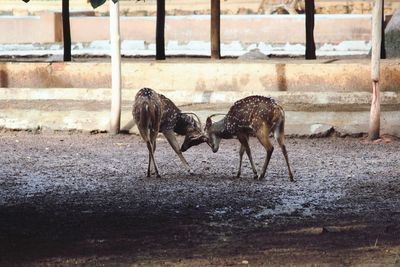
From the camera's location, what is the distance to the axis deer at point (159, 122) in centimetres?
1092

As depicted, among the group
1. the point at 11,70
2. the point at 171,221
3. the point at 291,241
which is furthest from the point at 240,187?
the point at 11,70

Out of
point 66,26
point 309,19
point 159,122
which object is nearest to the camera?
point 159,122

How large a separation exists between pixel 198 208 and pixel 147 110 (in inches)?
70.5

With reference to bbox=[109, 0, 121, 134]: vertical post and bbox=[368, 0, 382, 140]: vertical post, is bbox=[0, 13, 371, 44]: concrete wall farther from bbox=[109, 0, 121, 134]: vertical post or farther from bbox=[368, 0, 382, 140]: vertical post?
bbox=[109, 0, 121, 134]: vertical post

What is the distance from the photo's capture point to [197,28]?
2464cm

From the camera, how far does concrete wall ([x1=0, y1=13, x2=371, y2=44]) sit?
913 inches

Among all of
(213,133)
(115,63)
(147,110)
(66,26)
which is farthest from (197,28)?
(147,110)

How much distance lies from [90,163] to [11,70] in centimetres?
627

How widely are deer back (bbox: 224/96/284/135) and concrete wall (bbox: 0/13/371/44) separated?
12420mm

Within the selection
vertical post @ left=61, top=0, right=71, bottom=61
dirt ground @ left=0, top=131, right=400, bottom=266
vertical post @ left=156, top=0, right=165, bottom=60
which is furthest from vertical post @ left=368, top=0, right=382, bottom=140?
vertical post @ left=61, top=0, right=71, bottom=61

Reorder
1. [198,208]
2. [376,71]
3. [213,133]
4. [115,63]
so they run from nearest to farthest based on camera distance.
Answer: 1. [198,208]
2. [213,133]
3. [376,71]
4. [115,63]

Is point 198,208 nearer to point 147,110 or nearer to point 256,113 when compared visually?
point 256,113

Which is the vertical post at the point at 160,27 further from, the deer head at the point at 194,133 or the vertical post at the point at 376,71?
the deer head at the point at 194,133

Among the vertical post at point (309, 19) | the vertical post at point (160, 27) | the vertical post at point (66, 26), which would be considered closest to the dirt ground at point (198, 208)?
the vertical post at point (309, 19)
